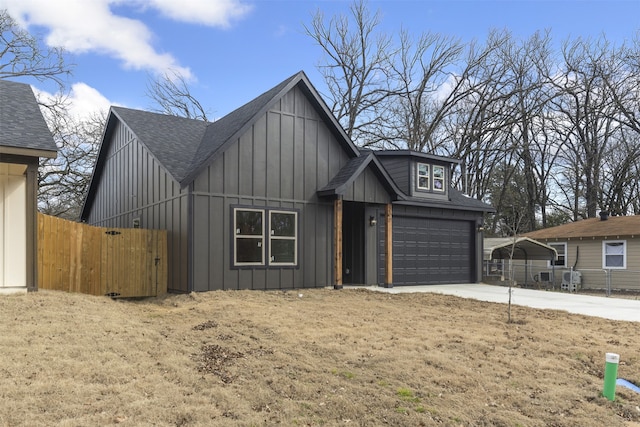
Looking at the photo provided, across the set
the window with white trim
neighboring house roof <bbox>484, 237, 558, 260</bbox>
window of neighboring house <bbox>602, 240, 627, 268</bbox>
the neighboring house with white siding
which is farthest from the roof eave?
window of neighboring house <bbox>602, 240, 627, 268</bbox>

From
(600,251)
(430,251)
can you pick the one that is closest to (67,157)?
(430,251)

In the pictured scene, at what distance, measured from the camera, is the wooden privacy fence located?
10.8m

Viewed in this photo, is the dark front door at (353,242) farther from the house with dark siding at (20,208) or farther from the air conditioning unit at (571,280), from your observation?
the air conditioning unit at (571,280)

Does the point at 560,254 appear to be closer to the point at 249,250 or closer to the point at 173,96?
the point at 249,250

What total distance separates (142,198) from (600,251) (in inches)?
770

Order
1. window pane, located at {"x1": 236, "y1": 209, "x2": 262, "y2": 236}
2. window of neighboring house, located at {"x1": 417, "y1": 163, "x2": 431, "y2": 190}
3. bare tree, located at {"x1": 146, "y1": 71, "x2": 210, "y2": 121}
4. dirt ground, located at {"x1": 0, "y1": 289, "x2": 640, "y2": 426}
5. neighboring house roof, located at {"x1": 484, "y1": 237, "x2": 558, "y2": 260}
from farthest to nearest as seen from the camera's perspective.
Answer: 1. bare tree, located at {"x1": 146, "y1": 71, "x2": 210, "y2": 121}
2. neighboring house roof, located at {"x1": 484, "y1": 237, "x2": 558, "y2": 260}
3. window of neighboring house, located at {"x1": 417, "y1": 163, "x2": 431, "y2": 190}
4. window pane, located at {"x1": 236, "y1": 209, "x2": 262, "y2": 236}
5. dirt ground, located at {"x1": 0, "y1": 289, "x2": 640, "y2": 426}

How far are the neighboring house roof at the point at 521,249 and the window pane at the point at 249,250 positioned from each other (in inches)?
489

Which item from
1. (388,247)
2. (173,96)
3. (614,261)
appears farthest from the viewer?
(173,96)

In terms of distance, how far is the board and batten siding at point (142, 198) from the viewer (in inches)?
464

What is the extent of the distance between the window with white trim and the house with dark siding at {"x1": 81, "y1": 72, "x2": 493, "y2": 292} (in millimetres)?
28

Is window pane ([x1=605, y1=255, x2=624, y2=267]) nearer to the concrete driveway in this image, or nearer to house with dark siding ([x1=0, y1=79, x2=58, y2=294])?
the concrete driveway

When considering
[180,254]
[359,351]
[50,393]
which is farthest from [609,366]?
[180,254]

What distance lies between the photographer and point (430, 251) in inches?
636

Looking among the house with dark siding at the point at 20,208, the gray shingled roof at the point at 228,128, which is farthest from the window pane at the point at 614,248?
the house with dark siding at the point at 20,208
